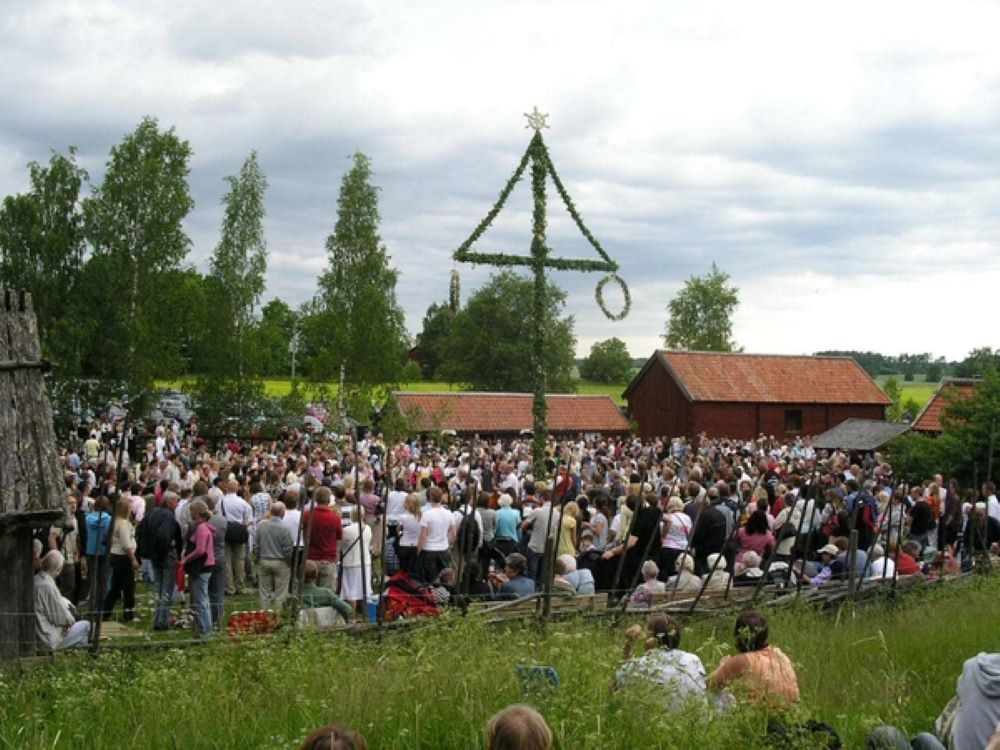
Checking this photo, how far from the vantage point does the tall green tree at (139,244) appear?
136 ft

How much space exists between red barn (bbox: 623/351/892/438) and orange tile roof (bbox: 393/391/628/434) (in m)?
1.88

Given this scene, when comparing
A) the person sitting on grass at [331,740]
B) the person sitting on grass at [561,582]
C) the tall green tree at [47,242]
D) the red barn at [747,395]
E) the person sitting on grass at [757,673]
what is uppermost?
the tall green tree at [47,242]

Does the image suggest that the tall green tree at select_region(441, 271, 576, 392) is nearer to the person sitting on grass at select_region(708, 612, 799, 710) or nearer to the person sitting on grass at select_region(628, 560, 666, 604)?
the person sitting on grass at select_region(628, 560, 666, 604)

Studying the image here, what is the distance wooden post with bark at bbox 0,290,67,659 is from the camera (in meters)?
9.49

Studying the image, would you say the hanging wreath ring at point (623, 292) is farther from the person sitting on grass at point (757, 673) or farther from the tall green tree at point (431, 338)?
the tall green tree at point (431, 338)

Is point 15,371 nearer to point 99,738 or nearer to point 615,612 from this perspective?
point 99,738

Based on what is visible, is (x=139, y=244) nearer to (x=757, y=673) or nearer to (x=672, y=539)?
(x=672, y=539)

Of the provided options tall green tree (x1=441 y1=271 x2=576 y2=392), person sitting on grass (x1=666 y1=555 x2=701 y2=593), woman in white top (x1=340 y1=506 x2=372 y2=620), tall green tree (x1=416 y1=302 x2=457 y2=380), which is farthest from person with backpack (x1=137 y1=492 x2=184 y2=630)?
tall green tree (x1=416 y1=302 x2=457 y2=380)

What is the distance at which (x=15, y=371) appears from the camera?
10.3 m

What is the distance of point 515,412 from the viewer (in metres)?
62.1

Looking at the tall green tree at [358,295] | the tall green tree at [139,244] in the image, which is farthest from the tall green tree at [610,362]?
the tall green tree at [139,244]

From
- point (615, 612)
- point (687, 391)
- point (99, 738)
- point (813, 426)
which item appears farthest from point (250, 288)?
point (99, 738)

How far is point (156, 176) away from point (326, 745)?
3962 cm

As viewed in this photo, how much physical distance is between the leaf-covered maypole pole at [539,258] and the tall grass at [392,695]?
595 inches
